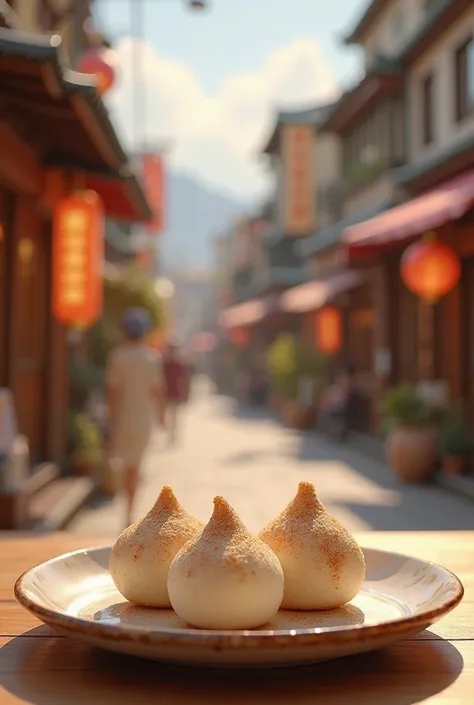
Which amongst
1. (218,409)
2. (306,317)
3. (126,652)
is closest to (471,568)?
(126,652)

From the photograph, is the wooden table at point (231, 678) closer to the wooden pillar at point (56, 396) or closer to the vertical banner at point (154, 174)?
the wooden pillar at point (56, 396)

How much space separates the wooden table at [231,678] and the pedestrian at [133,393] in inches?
211

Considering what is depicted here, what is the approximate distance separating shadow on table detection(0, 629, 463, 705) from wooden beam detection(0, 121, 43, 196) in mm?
6098

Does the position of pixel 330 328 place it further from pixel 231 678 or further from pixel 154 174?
pixel 231 678

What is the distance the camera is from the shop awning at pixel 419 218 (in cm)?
968

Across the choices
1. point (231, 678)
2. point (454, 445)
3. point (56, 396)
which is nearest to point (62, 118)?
point (56, 396)

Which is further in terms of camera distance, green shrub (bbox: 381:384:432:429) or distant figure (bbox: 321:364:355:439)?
distant figure (bbox: 321:364:355:439)

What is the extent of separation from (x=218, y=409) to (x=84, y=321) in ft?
64.8

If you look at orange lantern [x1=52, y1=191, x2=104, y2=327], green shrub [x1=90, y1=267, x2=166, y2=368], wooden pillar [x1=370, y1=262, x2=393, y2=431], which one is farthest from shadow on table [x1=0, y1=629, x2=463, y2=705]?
green shrub [x1=90, y1=267, x2=166, y2=368]

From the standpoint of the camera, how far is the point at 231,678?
1.35m

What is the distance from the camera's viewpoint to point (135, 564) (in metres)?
1.52

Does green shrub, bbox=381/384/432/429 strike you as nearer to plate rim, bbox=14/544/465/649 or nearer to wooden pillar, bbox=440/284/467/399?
wooden pillar, bbox=440/284/467/399

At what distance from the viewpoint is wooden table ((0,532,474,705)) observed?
49.9 inches

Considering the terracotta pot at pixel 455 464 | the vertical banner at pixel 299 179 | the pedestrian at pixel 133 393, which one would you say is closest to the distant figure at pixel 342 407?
the terracotta pot at pixel 455 464
